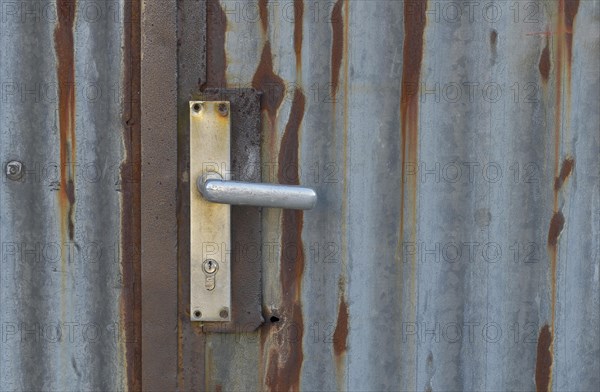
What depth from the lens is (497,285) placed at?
132cm

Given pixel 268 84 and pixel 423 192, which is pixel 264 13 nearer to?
pixel 268 84

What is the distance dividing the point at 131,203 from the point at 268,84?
38cm

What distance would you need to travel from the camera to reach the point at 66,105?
4.25ft

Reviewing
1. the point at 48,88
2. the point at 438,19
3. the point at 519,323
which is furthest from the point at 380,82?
the point at 48,88

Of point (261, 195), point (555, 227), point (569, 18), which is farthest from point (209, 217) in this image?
point (569, 18)

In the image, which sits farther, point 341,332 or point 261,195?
point 341,332

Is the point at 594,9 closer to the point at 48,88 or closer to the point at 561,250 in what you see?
the point at 561,250

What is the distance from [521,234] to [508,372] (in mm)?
295

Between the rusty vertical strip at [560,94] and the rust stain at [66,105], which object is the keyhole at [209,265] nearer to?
the rust stain at [66,105]

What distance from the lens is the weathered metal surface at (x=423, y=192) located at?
1287mm

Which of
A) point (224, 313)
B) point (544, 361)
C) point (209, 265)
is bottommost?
point (544, 361)

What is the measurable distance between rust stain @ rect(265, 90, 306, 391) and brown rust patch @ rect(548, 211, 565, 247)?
1.71 ft

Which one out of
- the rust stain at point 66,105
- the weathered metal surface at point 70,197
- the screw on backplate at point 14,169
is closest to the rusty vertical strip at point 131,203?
the weathered metal surface at point 70,197

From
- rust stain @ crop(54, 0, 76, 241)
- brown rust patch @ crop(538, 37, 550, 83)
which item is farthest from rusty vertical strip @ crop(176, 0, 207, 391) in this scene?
brown rust patch @ crop(538, 37, 550, 83)
